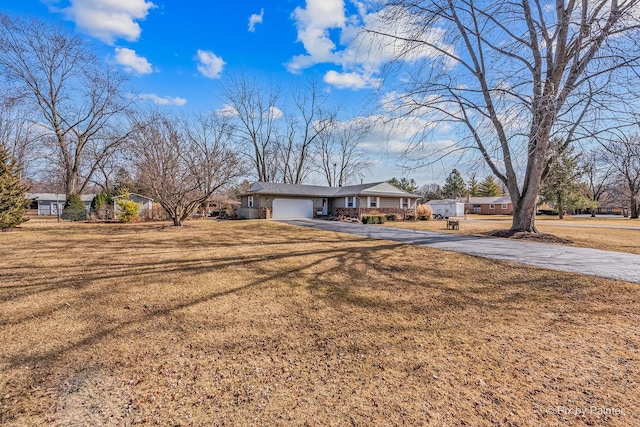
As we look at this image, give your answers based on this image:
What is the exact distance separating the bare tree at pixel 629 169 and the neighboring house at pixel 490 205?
12857mm

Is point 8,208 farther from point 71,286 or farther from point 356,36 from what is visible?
point 356,36

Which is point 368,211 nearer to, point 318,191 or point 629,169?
point 318,191

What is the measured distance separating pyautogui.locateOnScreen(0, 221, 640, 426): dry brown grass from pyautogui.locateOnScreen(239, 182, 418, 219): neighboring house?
1961 cm

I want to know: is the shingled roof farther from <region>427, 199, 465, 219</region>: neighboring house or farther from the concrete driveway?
the concrete driveway

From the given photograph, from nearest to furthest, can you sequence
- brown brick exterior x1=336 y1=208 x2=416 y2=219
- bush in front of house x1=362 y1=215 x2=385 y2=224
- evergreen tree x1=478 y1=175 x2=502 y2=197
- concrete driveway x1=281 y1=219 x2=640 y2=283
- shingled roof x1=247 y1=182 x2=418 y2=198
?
concrete driveway x1=281 y1=219 x2=640 y2=283 < bush in front of house x1=362 y1=215 x2=385 y2=224 < brown brick exterior x1=336 y1=208 x2=416 y2=219 < shingled roof x1=247 y1=182 x2=418 y2=198 < evergreen tree x1=478 y1=175 x2=502 y2=197

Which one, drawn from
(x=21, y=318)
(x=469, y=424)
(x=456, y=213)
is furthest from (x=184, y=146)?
(x=456, y=213)

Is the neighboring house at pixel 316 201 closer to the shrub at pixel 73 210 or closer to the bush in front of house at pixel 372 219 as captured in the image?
the bush in front of house at pixel 372 219

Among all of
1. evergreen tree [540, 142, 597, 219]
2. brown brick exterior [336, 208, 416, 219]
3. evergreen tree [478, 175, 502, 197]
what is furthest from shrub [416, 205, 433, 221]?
evergreen tree [478, 175, 502, 197]

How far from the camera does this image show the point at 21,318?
3781mm

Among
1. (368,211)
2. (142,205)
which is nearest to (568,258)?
(368,211)

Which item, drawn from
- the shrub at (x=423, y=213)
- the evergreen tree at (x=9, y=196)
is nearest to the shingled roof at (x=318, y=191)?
the shrub at (x=423, y=213)

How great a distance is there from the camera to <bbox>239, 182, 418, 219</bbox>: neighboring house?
84.1ft

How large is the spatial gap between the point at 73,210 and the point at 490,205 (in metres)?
56.1

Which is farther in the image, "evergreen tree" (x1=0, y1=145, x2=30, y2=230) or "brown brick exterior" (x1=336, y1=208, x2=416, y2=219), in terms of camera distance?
"brown brick exterior" (x1=336, y1=208, x2=416, y2=219)
